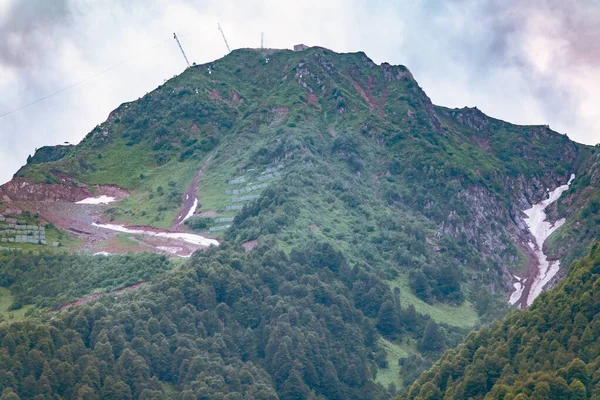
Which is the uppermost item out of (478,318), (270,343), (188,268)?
(188,268)

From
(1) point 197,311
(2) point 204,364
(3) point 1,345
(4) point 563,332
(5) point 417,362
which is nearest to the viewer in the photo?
(4) point 563,332

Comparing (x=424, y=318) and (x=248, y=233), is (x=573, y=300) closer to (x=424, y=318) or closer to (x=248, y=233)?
(x=424, y=318)

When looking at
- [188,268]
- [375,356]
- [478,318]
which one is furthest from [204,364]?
[478,318]

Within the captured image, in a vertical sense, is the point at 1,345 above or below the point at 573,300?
above

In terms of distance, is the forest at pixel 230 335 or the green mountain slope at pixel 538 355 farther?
the forest at pixel 230 335

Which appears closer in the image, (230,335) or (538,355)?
(538,355)

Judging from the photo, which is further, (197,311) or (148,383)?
(197,311)

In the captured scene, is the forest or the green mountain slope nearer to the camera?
the green mountain slope

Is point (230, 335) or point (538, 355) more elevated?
point (230, 335)
